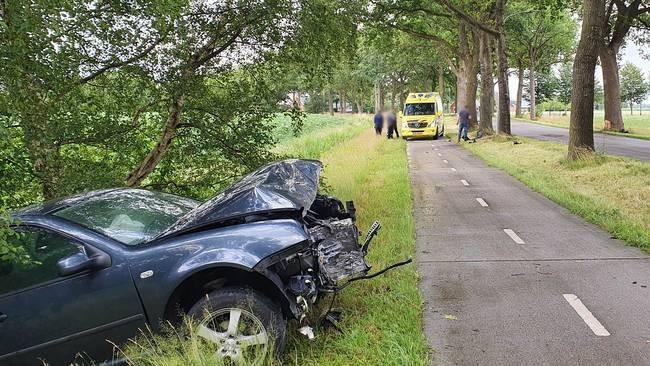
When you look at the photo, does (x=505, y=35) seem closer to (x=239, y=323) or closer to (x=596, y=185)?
(x=596, y=185)

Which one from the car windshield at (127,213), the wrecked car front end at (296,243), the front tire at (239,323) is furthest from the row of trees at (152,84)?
the front tire at (239,323)

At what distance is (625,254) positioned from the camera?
6.82m

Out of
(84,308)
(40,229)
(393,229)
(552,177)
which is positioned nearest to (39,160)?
(40,229)

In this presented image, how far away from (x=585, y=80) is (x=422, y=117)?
54.6 ft

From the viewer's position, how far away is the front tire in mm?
3848

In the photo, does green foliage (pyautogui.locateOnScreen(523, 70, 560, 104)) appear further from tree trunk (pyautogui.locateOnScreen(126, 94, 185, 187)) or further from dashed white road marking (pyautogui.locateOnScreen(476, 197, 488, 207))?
tree trunk (pyautogui.locateOnScreen(126, 94, 185, 187))

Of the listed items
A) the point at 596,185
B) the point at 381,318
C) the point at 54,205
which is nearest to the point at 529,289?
the point at 381,318

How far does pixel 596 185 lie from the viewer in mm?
11734

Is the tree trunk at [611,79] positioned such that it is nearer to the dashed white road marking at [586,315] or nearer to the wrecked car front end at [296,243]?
the dashed white road marking at [586,315]

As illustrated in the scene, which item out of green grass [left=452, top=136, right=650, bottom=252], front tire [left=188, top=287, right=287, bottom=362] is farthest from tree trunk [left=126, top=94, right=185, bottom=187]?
green grass [left=452, top=136, right=650, bottom=252]

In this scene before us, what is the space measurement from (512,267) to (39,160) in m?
5.71

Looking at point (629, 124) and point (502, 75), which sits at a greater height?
point (502, 75)

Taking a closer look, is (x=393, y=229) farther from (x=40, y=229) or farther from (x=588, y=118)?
(x=588, y=118)

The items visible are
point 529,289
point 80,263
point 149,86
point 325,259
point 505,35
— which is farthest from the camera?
point 505,35
